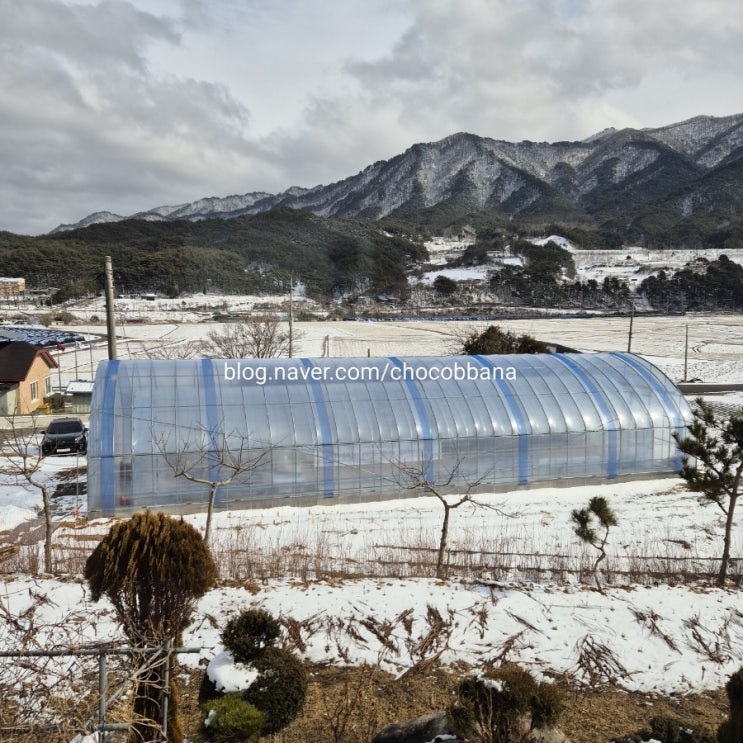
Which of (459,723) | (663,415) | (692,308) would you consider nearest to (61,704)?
(459,723)

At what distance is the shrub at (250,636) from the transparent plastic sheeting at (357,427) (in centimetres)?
740

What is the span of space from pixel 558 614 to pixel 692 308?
10439 cm

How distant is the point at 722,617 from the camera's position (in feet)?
28.5

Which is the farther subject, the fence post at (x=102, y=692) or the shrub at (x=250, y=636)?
the shrub at (x=250, y=636)

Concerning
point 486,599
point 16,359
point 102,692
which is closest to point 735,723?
point 102,692

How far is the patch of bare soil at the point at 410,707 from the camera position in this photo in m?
5.98

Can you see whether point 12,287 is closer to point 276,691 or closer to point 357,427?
point 357,427

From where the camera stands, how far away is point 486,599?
898 cm

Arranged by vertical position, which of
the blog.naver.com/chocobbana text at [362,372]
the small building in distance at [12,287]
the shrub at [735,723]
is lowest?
the shrub at [735,723]

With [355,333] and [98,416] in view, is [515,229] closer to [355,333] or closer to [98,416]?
[355,333]

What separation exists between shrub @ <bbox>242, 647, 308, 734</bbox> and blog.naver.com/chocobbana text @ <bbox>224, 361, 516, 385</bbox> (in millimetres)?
11171

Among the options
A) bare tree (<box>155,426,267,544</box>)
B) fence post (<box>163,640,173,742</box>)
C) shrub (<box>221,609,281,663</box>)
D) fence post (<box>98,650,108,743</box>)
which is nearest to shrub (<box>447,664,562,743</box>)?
shrub (<box>221,609,281,663</box>)

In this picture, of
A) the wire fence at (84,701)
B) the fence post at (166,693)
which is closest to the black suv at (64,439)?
the wire fence at (84,701)

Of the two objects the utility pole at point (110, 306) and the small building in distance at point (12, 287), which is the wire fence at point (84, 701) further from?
the small building in distance at point (12, 287)
